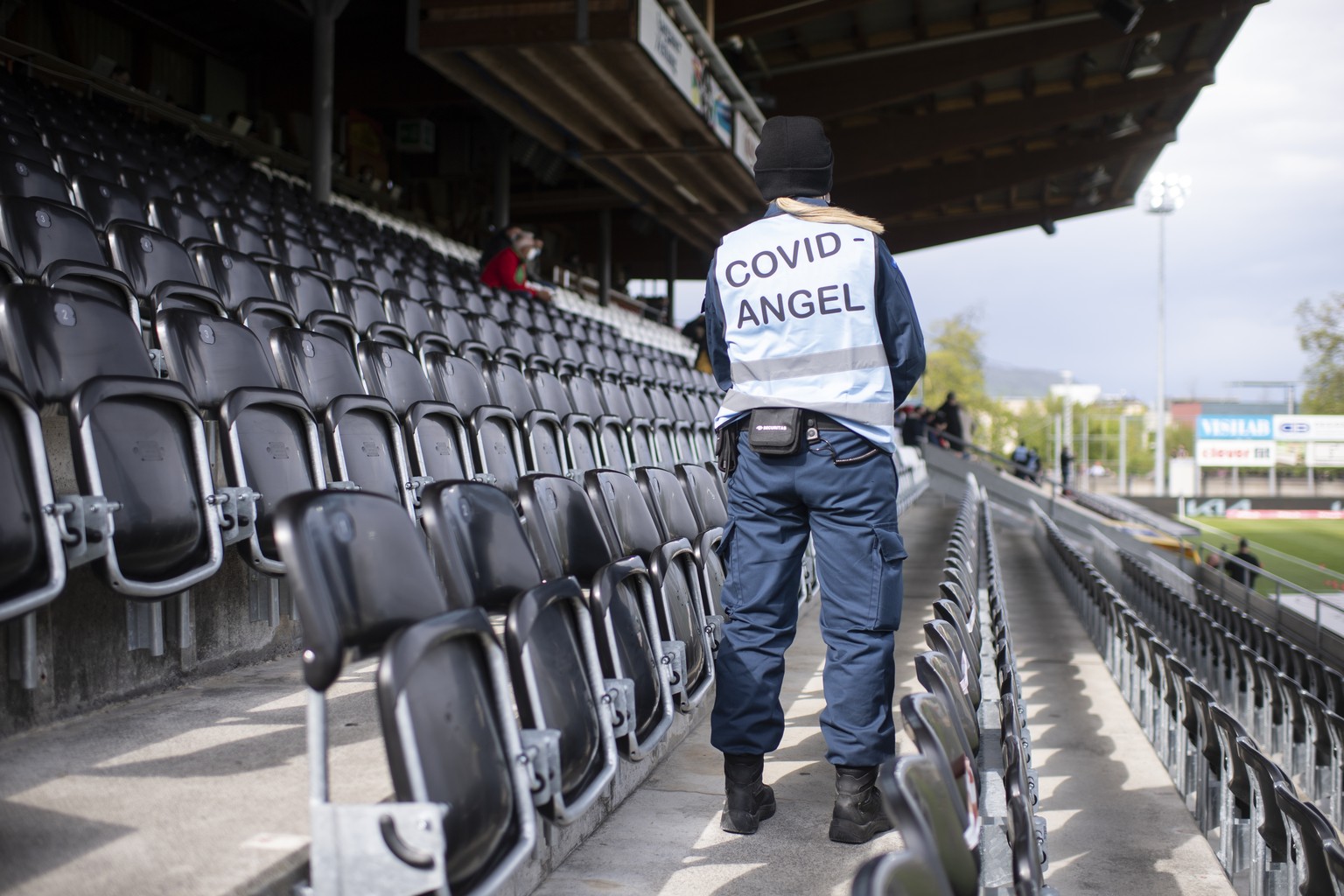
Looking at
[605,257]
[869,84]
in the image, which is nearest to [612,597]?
[869,84]

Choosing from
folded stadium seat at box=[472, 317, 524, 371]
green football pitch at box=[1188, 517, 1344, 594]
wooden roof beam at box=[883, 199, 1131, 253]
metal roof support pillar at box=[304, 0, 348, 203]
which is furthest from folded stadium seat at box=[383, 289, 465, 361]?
wooden roof beam at box=[883, 199, 1131, 253]

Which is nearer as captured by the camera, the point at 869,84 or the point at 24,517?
the point at 24,517

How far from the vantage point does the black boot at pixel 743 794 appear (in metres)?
2.12

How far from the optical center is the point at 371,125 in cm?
1772

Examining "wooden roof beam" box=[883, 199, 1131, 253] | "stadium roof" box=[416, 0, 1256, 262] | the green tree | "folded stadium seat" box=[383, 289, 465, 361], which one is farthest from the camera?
the green tree

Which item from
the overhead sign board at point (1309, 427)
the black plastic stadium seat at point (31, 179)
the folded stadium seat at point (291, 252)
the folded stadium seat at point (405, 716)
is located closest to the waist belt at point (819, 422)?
the folded stadium seat at point (405, 716)

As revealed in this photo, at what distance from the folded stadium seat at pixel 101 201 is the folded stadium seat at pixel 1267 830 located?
4.63m

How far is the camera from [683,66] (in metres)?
10.1

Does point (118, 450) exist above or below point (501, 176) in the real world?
below

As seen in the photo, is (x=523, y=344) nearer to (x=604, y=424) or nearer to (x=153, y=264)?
(x=604, y=424)

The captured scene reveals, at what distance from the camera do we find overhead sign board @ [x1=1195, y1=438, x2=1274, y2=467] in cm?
2962

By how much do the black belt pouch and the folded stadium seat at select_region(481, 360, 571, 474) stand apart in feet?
5.69

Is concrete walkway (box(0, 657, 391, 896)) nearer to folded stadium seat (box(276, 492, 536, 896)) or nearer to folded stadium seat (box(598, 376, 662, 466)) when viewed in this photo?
folded stadium seat (box(276, 492, 536, 896))

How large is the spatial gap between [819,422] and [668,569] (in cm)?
55
